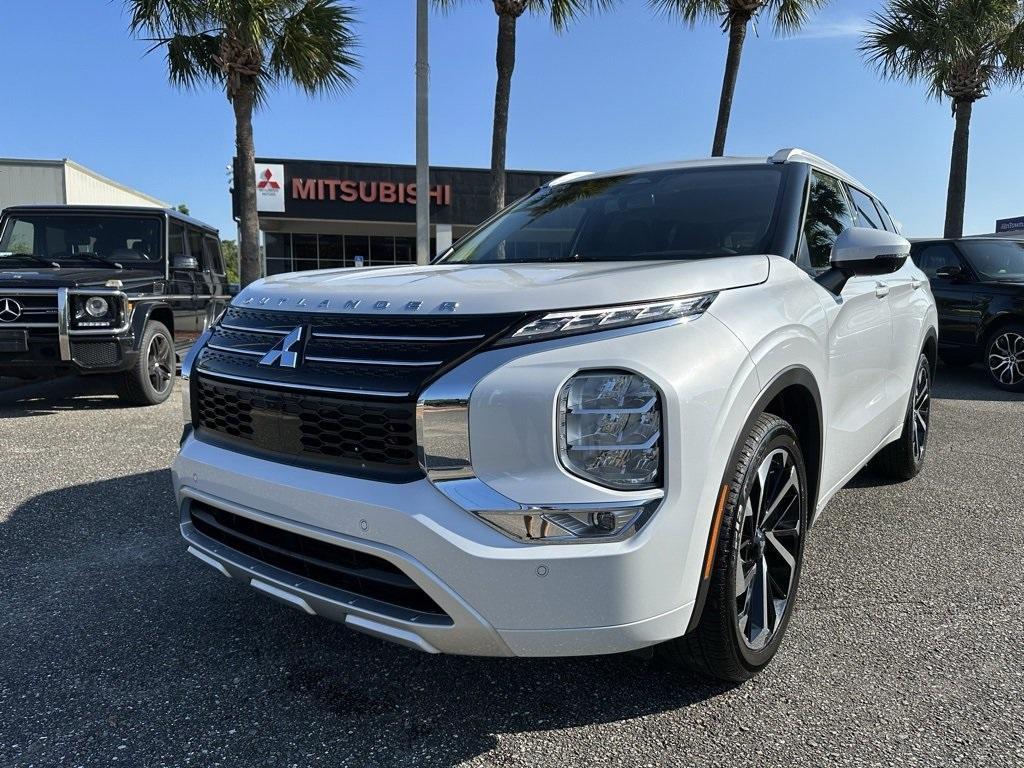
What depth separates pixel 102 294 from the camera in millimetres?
6512

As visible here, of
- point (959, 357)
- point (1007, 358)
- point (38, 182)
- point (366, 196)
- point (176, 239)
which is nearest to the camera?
point (176, 239)

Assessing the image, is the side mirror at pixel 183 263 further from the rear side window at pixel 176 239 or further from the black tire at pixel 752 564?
the black tire at pixel 752 564

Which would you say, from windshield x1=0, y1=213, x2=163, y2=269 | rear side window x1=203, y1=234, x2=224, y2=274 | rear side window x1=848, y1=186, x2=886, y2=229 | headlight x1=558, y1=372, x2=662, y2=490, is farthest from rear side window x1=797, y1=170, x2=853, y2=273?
rear side window x1=203, y1=234, x2=224, y2=274

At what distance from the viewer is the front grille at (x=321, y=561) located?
1.87m

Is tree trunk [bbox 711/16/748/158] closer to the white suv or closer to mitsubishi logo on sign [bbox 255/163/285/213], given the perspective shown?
the white suv

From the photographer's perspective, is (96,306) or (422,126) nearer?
Answer: (96,306)

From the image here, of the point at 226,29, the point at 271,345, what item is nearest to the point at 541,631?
the point at 271,345

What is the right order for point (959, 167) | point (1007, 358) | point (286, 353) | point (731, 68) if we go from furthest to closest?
point (959, 167) → point (731, 68) → point (1007, 358) → point (286, 353)

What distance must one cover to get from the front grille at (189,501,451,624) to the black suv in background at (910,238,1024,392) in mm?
8725

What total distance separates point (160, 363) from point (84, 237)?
1586 millimetres

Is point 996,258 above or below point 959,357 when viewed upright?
above

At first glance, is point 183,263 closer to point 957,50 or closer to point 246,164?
point 246,164

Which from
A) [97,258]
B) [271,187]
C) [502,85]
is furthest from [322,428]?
[271,187]

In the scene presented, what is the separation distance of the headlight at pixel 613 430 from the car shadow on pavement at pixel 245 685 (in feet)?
2.70
